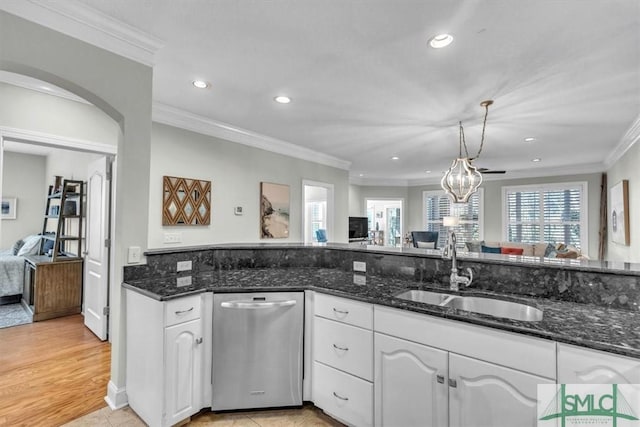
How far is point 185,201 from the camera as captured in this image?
11.3 feet

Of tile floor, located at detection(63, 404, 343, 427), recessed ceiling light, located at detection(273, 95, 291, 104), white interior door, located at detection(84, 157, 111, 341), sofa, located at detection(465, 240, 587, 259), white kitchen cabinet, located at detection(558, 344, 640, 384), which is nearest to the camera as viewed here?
white kitchen cabinet, located at detection(558, 344, 640, 384)

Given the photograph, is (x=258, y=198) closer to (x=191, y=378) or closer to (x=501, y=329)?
(x=191, y=378)

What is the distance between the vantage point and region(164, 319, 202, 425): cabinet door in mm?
1763

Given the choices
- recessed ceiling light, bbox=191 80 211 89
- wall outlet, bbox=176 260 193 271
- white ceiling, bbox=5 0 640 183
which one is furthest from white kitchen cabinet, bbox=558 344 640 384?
recessed ceiling light, bbox=191 80 211 89

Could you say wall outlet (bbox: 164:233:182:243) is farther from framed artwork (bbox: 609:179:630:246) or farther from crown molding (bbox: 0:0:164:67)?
framed artwork (bbox: 609:179:630:246)

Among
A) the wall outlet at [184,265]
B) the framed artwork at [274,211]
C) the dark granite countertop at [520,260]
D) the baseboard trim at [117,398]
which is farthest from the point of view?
the framed artwork at [274,211]

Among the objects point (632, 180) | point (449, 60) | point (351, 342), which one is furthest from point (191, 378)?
point (632, 180)

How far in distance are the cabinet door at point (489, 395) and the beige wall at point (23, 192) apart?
7966mm

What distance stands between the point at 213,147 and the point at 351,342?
2931 millimetres

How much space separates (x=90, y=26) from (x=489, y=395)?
2.86 metres

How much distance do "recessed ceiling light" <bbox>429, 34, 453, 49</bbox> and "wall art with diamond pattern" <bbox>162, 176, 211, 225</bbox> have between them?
2778 millimetres

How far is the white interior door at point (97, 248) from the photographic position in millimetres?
3197

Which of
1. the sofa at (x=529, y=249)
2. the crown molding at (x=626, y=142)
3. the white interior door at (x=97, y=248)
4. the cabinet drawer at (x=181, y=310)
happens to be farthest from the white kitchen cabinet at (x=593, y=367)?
the sofa at (x=529, y=249)

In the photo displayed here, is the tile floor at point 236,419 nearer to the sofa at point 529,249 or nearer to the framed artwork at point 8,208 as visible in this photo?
the sofa at point 529,249
